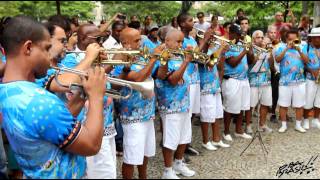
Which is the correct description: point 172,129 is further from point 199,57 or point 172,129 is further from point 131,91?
point 131,91

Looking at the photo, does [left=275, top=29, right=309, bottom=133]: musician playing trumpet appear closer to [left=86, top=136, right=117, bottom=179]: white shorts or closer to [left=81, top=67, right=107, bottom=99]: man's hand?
[left=86, top=136, right=117, bottom=179]: white shorts

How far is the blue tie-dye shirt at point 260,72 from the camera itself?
22.2ft

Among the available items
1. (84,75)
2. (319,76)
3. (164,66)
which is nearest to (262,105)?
(319,76)

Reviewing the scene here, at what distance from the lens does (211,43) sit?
18.8 ft

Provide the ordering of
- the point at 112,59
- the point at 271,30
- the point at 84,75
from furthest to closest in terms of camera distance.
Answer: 1. the point at 271,30
2. the point at 112,59
3. the point at 84,75

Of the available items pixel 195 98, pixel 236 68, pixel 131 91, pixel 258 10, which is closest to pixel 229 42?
pixel 236 68

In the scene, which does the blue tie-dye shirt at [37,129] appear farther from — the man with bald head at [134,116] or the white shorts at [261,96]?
the white shorts at [261,96]

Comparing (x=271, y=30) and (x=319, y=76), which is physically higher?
(x=271, y=30)

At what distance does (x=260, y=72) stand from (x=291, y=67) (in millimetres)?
496

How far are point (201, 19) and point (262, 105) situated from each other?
11.1 ft

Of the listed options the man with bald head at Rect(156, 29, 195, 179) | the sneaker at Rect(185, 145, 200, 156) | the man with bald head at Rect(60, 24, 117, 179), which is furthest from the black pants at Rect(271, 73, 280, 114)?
the man with bald head at Rect(60, 24, 117, 179)

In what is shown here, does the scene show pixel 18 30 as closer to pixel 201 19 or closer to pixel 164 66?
pixel 164 66

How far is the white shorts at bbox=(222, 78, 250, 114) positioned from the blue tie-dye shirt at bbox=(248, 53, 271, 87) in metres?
0.39

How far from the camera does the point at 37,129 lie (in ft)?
5.89
